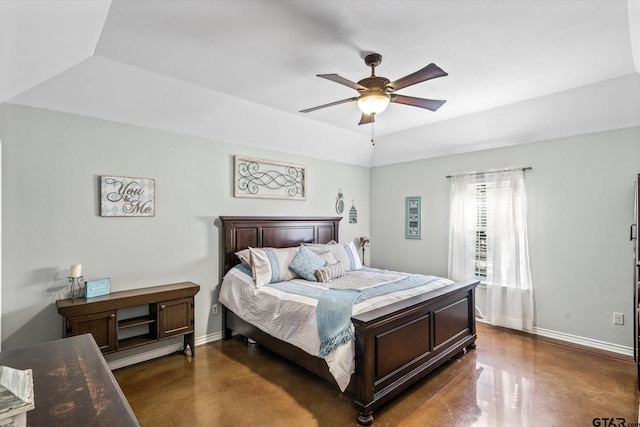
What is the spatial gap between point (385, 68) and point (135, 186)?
2.68 meters

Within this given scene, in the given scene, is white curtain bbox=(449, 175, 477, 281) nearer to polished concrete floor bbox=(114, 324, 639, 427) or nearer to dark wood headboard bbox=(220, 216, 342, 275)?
polished concrete floor bbox=(114, 324, 639, 427)

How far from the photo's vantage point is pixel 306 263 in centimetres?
368

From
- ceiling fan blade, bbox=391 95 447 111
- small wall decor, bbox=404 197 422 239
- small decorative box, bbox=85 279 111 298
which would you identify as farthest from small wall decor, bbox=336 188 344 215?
small decorative box, bbox=85 279 111 298

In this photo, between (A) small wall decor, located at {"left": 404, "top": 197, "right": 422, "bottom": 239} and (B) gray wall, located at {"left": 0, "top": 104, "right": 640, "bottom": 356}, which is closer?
(B) gray wall, located at {"left": 0, "top": 104, "right": 640, "bottom": 356}

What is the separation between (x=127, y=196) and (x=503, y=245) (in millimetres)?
4456

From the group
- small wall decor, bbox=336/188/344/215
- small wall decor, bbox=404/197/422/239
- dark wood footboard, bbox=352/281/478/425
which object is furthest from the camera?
small wall decor, bbox=336/188/344/215

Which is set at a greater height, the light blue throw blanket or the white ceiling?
the white ceiling

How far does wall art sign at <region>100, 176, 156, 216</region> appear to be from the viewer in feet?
10.0

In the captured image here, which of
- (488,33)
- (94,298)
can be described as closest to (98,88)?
(94,298)

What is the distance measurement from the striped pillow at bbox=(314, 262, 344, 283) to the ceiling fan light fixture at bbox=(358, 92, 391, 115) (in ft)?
5.93

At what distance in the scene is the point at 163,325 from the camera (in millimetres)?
3156

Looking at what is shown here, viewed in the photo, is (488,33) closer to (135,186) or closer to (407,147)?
(407,147)

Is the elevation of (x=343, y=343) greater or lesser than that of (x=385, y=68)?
lesser

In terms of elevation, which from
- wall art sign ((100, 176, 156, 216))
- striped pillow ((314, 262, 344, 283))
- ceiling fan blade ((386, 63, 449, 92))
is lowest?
striped pillow ((314, 262, 344, 283))
